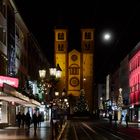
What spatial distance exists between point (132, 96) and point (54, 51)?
72741 mm

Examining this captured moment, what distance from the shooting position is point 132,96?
402 feet

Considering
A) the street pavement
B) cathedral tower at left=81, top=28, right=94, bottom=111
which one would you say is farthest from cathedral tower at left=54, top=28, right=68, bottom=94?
the street pavement

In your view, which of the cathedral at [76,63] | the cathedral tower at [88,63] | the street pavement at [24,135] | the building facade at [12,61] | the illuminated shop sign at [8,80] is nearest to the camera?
the street pavement at [24,135]

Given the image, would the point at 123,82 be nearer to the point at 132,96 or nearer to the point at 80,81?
the point at 132,96

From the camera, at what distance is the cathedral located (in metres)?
188

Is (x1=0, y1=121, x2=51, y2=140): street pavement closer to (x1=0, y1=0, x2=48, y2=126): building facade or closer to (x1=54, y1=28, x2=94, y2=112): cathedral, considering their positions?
(x1=0, y1=0, x2=48, y2=126): building facade

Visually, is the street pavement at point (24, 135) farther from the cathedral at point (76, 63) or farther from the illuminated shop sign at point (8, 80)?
the cathedral at point (76, 63)

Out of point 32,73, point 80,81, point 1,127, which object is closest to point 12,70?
point 1,127

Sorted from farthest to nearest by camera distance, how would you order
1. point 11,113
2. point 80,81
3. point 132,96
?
1. point 80,81
2. point 132,96
3. point 11,113

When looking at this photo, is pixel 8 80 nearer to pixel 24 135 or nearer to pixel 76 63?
pixel 24 135

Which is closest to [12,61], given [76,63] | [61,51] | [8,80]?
[8,80]

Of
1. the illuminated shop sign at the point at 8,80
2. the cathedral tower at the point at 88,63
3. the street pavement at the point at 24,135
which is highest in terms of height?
the cathedral tower at the point at 88,63

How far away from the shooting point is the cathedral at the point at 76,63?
188 meters

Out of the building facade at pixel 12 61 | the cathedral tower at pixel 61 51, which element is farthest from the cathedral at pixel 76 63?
the building facade at pixel 12 61
